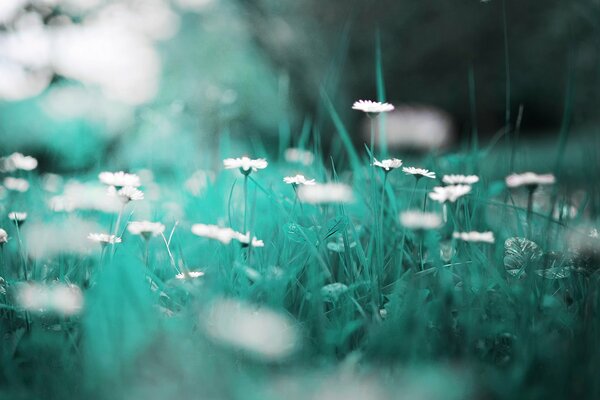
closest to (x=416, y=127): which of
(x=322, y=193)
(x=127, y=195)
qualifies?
(x=322, y=193)

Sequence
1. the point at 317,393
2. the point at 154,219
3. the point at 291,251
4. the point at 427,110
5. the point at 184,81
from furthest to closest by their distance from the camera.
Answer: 1. the point at 184,81
2. the point at 427,110
3. the point at 154,219
4. the point at 291,251
5. the point at 317,393

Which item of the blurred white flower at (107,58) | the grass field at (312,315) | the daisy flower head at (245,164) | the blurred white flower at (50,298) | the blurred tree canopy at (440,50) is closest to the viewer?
the grass field at (312,315)

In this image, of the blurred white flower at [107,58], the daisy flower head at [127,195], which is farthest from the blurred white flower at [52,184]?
the blurred white flower at [107,58]

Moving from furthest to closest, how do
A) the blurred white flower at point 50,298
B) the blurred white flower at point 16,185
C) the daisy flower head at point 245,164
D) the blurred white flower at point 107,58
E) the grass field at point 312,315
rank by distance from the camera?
the blurred white flower at point 107,58
the blurred white flower at point 16,185
the daisy flower head at point 245,164
the blurred white flower at point 50,298
the grass field at point 312,315

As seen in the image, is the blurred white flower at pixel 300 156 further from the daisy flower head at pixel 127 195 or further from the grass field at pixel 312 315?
the daisy flower head at pixel 127 195

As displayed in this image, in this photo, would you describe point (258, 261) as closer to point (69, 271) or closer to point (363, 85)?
point (69, 271)

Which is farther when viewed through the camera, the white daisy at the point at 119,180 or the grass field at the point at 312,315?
the white daisy at the point at 119,180

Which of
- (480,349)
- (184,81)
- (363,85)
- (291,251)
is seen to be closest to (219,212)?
(291,251)

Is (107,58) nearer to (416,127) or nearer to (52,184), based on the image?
(52,184)
